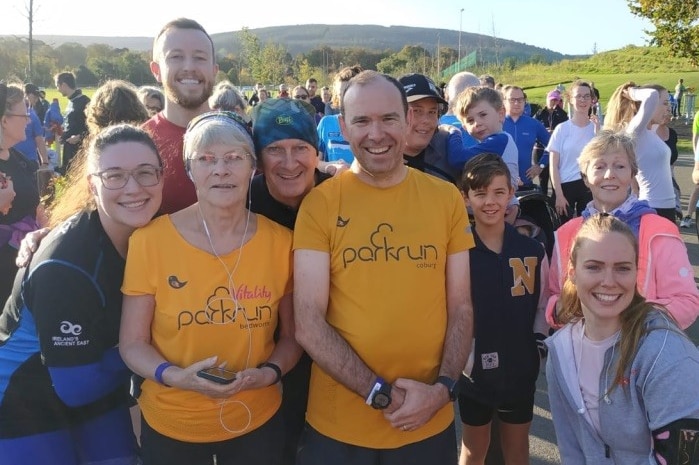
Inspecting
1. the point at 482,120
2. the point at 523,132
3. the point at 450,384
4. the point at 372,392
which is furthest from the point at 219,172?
the point at 523,132

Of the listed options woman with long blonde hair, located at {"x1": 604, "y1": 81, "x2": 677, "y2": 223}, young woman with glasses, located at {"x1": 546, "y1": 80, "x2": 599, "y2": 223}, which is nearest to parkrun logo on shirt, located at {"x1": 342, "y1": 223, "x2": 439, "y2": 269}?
woman with long blonde hair, located at {"x1": 604, "y1": 81, "x2": 677, "y2": 223}

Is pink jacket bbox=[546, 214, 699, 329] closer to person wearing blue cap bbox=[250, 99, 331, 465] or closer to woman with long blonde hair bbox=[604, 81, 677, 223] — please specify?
person wearing blue cap bbox=[250, 99, 331, 465]

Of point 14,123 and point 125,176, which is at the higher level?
point 14,123

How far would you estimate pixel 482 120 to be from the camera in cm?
379

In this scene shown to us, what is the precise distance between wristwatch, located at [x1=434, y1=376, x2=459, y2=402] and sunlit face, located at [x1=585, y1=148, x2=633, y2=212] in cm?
130

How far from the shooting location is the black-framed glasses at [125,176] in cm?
228

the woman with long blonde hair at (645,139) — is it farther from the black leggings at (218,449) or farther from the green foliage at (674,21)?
the green foliage at (674,21)

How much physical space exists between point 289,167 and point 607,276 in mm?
1427

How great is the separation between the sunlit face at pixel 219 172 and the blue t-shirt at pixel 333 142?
8.50 ft

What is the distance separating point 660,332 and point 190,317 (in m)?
1.82

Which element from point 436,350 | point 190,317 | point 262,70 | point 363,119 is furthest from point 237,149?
point 262,70

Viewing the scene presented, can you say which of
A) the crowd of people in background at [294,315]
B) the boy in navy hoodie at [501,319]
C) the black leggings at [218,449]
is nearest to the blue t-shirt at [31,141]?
the crowd of people in background at [294,315]

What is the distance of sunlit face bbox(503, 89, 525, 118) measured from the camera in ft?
22.9

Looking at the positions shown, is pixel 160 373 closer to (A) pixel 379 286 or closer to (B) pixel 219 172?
(B) pixel 219 172
